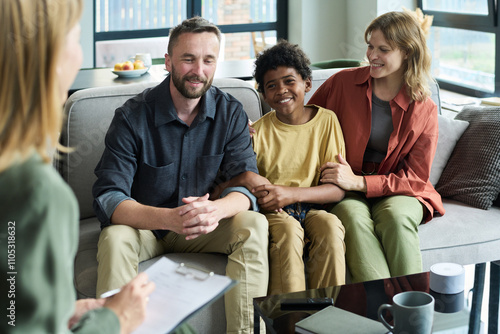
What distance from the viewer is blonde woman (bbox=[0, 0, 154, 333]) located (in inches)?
31.2

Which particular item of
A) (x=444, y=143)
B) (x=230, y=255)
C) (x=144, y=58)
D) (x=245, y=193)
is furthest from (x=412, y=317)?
(x=144, y=58)

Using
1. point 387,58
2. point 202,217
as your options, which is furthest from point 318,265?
point 387,58

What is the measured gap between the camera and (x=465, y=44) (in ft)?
14.6

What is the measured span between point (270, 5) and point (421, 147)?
4.20m

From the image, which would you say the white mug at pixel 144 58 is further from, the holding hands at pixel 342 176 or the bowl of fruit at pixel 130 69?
the holding hands at pixel 342 176

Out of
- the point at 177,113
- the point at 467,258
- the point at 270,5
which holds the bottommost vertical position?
A: the point at 467,258

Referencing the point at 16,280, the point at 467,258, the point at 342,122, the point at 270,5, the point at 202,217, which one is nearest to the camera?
the point at 16,280

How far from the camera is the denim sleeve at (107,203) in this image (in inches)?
76.5

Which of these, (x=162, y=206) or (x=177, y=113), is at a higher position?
(x=177, y=113)

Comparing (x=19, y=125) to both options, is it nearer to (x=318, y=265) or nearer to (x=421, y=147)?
(x=318, y=265)

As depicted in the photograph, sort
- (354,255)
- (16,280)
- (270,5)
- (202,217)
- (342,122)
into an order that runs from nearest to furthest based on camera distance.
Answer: (16,280), (202,217), (354,255), (342,122), (270,5)

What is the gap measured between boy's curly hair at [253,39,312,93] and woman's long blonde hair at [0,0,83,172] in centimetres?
150

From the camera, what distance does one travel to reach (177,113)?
2.13 m

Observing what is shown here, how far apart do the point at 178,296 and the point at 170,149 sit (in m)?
1.07
